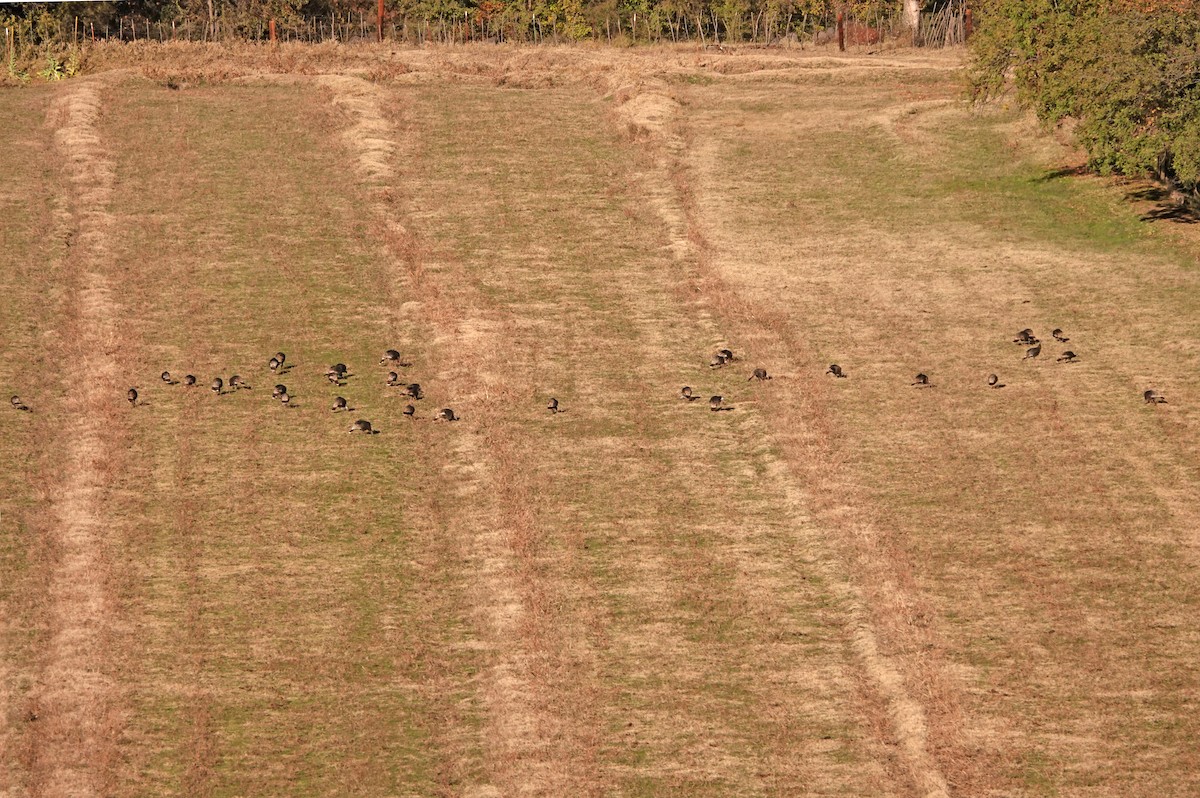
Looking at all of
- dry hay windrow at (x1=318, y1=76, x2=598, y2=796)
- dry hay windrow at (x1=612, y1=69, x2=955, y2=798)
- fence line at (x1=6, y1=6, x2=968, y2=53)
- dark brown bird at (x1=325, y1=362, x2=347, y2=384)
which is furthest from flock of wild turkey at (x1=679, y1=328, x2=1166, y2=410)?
fence line at (x1=6, y1=6, x2=968, y2=53)

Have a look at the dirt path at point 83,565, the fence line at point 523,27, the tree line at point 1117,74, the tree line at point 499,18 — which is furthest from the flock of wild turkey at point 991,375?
the tree line at point 499,18

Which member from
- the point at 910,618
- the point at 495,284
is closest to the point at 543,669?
the point at 910,618

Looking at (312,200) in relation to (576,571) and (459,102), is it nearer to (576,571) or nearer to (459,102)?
Answer: (459,102)

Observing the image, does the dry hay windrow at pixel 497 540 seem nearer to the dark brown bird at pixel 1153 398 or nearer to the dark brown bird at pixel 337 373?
the dark brown bird at pixel 337 373

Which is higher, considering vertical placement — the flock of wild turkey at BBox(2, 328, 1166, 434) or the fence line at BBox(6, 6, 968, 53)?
the fence line at BBox(6, 6, 968, 53)

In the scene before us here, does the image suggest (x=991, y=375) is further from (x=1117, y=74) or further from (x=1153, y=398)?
(x=1117, y=74)

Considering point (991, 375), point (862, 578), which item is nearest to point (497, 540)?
point (862, 578)

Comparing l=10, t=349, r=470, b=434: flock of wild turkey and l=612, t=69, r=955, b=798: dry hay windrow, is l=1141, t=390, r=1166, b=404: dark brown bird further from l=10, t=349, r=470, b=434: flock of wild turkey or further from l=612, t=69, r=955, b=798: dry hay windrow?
l=10, t=349, r=470, b=434: flock of wild turkey
